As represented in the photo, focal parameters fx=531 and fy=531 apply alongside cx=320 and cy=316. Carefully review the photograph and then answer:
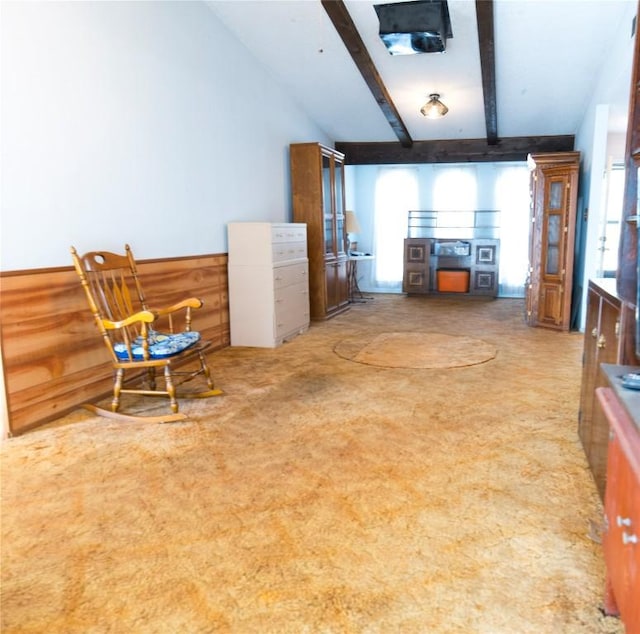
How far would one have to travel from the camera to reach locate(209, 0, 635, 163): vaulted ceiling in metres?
4.42

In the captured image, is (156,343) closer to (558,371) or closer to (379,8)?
(558,371)

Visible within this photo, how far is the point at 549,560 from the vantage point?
5.70 ft

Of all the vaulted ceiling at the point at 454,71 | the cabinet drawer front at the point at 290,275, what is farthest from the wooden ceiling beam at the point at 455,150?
the cabinet drawer front at the point at 290,275

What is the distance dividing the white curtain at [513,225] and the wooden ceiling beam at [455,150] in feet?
3.57

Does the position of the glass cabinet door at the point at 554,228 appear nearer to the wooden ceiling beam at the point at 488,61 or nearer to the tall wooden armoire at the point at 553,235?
the tall wooden armoire at the point at 553,235

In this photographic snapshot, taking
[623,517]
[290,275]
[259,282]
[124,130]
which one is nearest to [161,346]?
[124,130]

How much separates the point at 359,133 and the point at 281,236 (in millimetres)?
2986

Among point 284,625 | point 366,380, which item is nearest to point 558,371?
point 366,380

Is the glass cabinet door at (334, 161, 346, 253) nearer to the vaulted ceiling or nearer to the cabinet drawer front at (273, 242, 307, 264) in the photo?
the vaulted ceiling

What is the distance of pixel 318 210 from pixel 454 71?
2.01 m

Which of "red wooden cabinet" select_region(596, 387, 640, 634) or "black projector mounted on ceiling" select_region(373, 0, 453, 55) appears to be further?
"black projector mounted on ceiling" select_region(373, 0, 453, 55)

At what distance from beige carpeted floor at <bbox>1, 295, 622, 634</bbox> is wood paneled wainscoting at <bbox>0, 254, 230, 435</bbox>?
0.16m

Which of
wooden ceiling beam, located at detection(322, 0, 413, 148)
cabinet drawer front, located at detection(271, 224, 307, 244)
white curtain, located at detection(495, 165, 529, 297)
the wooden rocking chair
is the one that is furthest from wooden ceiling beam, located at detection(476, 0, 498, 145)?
the wooden rocking chair

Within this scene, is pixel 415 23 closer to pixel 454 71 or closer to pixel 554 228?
pixel 454 71
